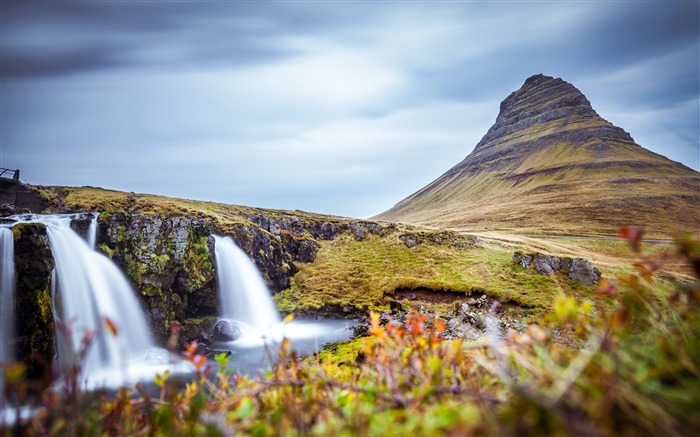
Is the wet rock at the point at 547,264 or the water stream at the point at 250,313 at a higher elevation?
the wet rock at the point at 547,264

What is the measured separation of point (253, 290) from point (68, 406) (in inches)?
1107

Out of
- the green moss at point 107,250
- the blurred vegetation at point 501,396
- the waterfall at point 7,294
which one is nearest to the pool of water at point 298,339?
the green moss at point 107,250

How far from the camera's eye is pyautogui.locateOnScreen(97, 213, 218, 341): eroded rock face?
21.4m

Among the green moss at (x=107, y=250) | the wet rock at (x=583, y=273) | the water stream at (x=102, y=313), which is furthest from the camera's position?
the wet rock at (x=583, y=273)

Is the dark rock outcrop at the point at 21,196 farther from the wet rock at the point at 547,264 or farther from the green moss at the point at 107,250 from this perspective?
the wet rock at the point at 547,264

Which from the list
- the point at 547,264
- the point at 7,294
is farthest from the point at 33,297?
the point at 547,264

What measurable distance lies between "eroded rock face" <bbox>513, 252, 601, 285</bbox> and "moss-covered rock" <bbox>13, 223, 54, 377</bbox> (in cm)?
3650

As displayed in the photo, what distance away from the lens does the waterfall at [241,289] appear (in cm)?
2611

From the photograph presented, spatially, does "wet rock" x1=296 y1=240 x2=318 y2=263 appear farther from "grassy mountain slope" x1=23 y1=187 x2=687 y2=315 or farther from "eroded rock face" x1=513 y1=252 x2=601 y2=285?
"eroded rock face" x1=513 y1=252 x2=601 y2=285

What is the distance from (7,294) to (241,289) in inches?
578

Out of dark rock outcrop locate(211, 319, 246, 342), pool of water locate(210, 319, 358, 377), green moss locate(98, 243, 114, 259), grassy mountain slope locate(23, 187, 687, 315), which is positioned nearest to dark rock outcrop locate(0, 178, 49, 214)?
grassy mountain slope locate(23, 187, 687, 315)

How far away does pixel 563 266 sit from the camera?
30438 millimetres

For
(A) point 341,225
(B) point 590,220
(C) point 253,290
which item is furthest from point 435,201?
(C) point 253,290

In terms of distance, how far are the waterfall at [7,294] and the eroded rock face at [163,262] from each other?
574cm
